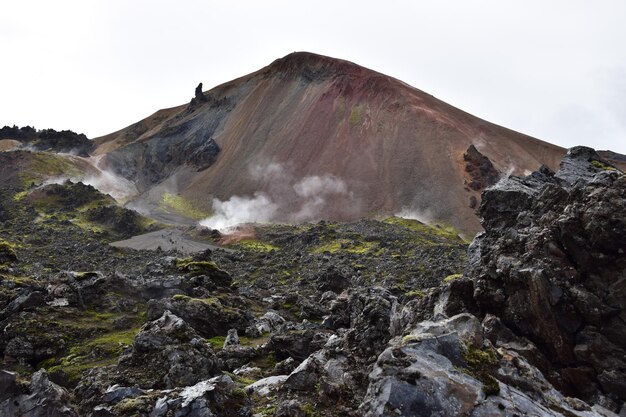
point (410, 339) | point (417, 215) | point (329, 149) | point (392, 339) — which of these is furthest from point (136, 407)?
point (329, 149)

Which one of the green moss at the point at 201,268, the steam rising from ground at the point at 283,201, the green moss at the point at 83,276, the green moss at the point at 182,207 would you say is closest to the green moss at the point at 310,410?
the green moss at the point at 83,276

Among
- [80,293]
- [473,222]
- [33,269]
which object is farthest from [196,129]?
[80,293]

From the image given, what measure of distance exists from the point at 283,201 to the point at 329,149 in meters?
27.0

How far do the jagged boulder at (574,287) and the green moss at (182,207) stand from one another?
121 m

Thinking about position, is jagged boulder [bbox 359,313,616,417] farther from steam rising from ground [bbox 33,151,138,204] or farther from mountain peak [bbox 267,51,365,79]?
mountain peak [bbox 267,51,365,79]

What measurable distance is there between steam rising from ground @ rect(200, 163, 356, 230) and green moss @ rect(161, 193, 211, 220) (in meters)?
4.07

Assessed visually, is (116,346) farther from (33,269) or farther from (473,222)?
(473,222)

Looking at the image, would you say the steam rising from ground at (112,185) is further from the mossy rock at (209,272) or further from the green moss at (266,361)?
the green moss at (266,361)

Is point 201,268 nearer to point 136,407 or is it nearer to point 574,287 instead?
point 136,407

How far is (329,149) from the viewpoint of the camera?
151 metres

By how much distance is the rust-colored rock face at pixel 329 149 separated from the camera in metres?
127

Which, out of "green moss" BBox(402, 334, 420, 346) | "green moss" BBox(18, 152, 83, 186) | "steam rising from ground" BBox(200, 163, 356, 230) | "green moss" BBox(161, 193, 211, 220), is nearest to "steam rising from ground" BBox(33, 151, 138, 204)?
"green moss" BBox(18, 152, 83, 186)

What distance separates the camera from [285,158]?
495 ft

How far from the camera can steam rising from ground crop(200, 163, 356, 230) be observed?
126 metres
